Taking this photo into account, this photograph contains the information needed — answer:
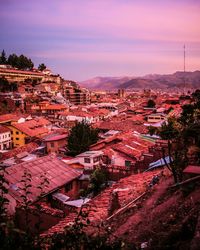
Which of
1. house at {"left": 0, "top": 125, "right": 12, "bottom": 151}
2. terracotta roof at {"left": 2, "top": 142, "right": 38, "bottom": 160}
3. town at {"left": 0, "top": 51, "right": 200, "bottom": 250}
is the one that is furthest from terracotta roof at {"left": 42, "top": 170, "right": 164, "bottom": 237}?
house at {"left": 0, "top": 125, "right": 12, "bottom": 151}

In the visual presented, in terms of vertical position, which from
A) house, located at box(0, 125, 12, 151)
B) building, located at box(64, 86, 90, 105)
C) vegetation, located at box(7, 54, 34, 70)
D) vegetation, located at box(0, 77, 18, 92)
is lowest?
house, located at box(0, 125, 12, 151)

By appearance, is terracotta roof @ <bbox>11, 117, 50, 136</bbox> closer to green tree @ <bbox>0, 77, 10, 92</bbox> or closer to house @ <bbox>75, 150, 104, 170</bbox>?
house @ <bbox>75, 150, 104, 170</bbox>

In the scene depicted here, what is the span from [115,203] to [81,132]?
1938 centimetres

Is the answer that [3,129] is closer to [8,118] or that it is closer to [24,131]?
[24,131]

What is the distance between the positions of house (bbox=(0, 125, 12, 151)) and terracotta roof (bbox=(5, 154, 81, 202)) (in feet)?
93.2

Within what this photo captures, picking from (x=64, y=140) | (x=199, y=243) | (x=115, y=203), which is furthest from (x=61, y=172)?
(x=64, y=140)

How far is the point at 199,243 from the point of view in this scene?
182 inches

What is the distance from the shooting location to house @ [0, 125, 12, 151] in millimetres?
46278

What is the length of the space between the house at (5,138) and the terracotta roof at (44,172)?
28.4 metres

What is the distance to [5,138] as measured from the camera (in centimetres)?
4691

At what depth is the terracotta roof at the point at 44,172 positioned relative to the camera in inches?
624

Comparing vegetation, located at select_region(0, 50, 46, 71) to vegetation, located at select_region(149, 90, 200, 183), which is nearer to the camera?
vegetation, located at select_region(149, 90, 200, 183)

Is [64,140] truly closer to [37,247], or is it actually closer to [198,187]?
[198,187]

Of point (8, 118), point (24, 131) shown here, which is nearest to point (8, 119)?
point (8, 118)
